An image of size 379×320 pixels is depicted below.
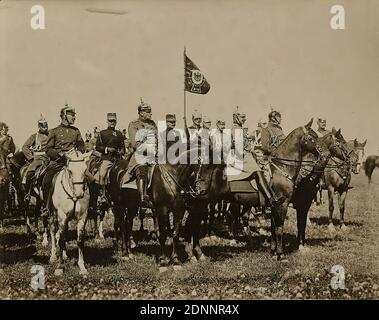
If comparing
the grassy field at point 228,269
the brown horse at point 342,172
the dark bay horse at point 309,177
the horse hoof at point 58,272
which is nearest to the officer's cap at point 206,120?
the dark bay horse at point 309,177

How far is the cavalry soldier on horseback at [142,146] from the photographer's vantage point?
9.74m

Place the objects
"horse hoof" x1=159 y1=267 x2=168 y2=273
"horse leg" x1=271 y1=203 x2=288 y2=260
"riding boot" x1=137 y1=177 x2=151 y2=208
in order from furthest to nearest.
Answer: "horse leg" x1=271 y1=203 x2=288 y2=260 < "horse hoof" x1=159 y1=267 x2=168 y2=273 < "riding boot" x1=137 y1=177 x2=151 y2=208

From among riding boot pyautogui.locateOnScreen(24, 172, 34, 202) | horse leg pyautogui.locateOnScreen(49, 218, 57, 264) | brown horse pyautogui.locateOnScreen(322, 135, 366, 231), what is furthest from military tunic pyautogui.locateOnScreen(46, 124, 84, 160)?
brown horse pyautogui.locateOnScreen(322, 135, 366, 231)

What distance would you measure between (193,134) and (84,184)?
176 centimetres

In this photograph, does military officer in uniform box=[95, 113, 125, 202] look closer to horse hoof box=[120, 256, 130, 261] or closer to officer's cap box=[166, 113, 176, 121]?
officer's cap box=[166, 113, 176, 121]

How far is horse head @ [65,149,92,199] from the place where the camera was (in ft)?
30.4

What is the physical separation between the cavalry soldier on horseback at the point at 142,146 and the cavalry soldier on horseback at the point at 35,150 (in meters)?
1.24

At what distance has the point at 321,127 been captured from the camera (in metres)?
10.1

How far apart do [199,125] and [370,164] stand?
2.54 m

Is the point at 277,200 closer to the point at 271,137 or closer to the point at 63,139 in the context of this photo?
the point at 271,137

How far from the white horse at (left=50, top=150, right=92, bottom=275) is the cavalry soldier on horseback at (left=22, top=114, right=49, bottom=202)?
2.09 feet

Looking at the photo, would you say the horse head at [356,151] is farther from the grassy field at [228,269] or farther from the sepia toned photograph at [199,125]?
the grassy field at [228,269]

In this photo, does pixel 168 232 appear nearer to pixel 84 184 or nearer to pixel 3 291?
pixel 84 184

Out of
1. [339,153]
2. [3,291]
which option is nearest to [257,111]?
[339,153]
